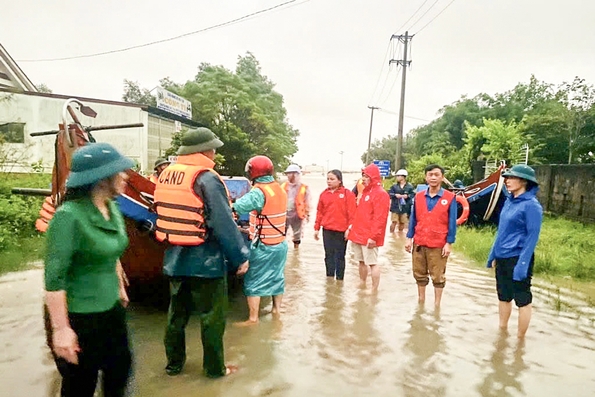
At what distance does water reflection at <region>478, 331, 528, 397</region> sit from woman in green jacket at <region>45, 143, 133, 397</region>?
271 centimetres

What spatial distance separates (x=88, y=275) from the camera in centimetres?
221

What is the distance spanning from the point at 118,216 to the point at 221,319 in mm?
1309

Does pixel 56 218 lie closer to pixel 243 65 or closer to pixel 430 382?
pixel 430 382

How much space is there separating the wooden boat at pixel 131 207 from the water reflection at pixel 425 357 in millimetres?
2573

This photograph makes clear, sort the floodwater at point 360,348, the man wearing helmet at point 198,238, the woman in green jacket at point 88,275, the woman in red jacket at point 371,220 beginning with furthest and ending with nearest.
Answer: the woman in red jacket at point 371,220 < the floodwater at point 360,348 < the man wearing helmet at point 198,238 < the woman in green jacket at point 88,275

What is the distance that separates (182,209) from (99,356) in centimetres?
124

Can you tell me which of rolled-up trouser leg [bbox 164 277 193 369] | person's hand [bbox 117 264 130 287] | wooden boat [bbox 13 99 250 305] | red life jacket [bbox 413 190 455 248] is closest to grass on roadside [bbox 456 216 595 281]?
red life jacket [bbox 413 190 455 248]

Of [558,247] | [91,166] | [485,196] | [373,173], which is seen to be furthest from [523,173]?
[485,196]

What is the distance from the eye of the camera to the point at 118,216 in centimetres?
244

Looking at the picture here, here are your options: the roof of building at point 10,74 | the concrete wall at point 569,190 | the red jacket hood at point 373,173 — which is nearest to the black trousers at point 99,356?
the red jacket hood at point 373,173

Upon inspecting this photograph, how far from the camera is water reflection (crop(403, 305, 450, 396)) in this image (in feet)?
11.9

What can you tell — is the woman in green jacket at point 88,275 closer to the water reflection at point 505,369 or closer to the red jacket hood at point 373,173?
the water reflection at point 505,369

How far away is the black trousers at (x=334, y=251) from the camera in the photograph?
21.8 feet

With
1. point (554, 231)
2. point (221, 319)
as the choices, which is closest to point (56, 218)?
point (221, 319)
